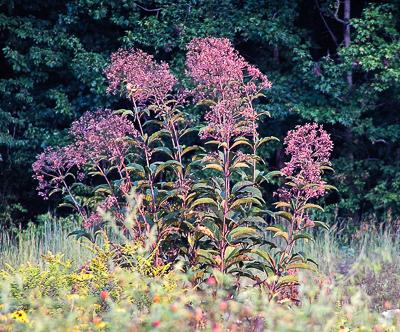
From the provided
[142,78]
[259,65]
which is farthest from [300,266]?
[259,65]

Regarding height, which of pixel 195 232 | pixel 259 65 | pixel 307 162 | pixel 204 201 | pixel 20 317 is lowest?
pixel 20 317

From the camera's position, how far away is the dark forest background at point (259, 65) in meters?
11.1

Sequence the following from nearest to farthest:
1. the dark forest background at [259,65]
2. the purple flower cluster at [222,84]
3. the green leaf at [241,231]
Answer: the green leaf at [241,231] → the purple flower cluster at [222,84] → the dark forest background at [259,65]

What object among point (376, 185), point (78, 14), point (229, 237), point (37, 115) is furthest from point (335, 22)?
point (229, 237)

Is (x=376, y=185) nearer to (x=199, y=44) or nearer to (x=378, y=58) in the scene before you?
(x=378, y=58)

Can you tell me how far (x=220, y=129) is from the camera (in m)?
5.29

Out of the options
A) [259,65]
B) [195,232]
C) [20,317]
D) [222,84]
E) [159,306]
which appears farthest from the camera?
Result: [259,65]

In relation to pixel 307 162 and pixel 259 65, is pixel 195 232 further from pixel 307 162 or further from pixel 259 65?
pixel 259 65

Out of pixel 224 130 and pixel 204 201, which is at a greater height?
pixel 224 130

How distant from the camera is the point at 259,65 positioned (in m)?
12.1

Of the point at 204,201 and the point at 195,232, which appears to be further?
the point at 195,232

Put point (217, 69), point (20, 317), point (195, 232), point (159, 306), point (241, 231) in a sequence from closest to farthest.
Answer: point (159, 306) < point (20, 317) < point (241, 231) < point (195, 232) < point (217, 69)

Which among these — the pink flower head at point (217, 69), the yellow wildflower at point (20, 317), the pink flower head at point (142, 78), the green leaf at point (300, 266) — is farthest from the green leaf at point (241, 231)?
the yellow wildflower at point (20, 317)

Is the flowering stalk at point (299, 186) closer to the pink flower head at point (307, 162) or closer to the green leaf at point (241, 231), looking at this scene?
the pink flower head at point (307, 162)
